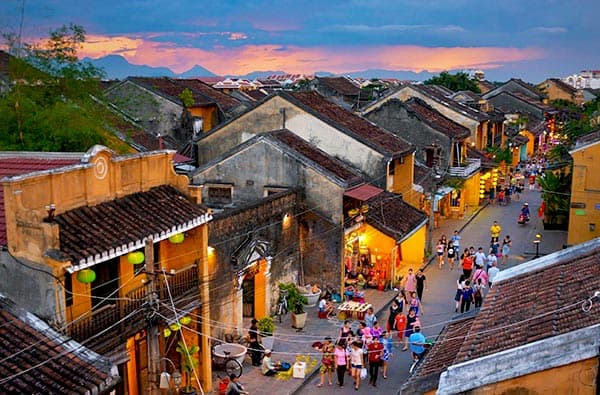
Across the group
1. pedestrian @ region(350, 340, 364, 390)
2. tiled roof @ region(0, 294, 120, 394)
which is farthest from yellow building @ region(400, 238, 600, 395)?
tiled roof @ region(0, 294, 120, 394)

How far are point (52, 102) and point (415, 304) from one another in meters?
15.5

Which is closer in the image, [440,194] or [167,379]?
[167,379]

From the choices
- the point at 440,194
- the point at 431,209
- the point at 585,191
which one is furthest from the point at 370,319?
the point at 440,194

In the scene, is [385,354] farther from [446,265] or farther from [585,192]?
[585,192]

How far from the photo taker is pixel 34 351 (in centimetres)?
1045

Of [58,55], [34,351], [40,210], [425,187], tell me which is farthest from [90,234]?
[425,187]

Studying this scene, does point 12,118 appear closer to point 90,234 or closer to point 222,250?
point 222,250

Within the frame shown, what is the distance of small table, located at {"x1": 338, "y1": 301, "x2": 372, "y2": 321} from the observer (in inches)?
832

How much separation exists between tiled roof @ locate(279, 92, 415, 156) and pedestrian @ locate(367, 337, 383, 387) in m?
11.5

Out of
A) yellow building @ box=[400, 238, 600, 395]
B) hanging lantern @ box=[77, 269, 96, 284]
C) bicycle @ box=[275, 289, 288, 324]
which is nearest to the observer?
yellow building @ box=[400, 238, 600, 395]

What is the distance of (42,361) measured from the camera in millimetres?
10336

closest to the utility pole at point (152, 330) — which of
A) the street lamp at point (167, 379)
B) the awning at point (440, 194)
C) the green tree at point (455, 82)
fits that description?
the street lamp at point (167, 379)

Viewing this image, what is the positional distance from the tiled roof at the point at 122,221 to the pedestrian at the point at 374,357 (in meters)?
5.89

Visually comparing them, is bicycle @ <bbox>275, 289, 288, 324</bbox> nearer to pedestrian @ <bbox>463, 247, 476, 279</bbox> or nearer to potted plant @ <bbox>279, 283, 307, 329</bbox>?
potted plant @ <bbox>279, 283, 307, 329</bbox>
